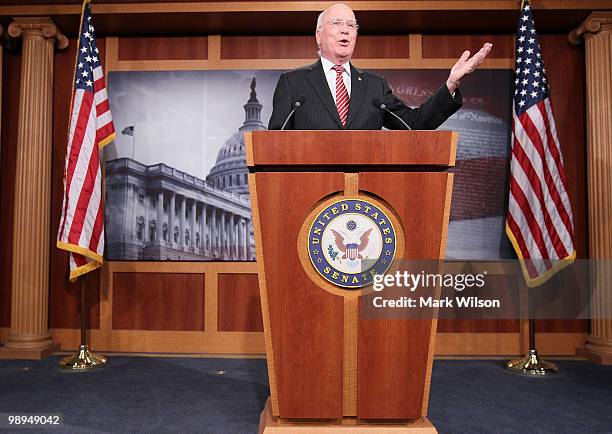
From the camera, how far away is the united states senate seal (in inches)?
64.3

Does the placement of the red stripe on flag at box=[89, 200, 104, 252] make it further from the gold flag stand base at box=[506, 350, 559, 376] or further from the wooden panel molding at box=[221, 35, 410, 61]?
the gold flag stand base at box=[506, 350, 559, 376]

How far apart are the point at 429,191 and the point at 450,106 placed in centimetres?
36

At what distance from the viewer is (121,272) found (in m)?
4.09

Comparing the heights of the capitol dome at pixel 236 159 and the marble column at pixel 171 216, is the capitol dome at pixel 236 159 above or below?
above

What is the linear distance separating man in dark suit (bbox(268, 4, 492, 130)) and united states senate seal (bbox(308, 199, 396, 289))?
0.43 meters

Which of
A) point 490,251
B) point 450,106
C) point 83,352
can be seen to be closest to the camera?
point 450,106

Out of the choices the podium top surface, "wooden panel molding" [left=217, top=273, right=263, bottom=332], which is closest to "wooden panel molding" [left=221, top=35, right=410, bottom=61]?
"wooden panel molding" [left=217, top=273, right=263, bottom=332]

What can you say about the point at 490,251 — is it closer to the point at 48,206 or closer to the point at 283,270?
the point at 283,270

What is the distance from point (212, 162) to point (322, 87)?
2.28m

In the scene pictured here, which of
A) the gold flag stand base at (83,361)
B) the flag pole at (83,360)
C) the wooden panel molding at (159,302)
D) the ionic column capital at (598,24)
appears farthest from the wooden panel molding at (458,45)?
the gold flag stand base at (83,361)

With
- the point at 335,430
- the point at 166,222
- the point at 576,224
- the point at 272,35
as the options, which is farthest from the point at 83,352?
the point at 576,224

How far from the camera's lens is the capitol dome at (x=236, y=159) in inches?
160

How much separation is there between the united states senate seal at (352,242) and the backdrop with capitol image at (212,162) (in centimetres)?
245

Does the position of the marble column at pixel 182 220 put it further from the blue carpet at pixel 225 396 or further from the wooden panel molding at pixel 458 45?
the wooden panel molding at pixel 458 45
